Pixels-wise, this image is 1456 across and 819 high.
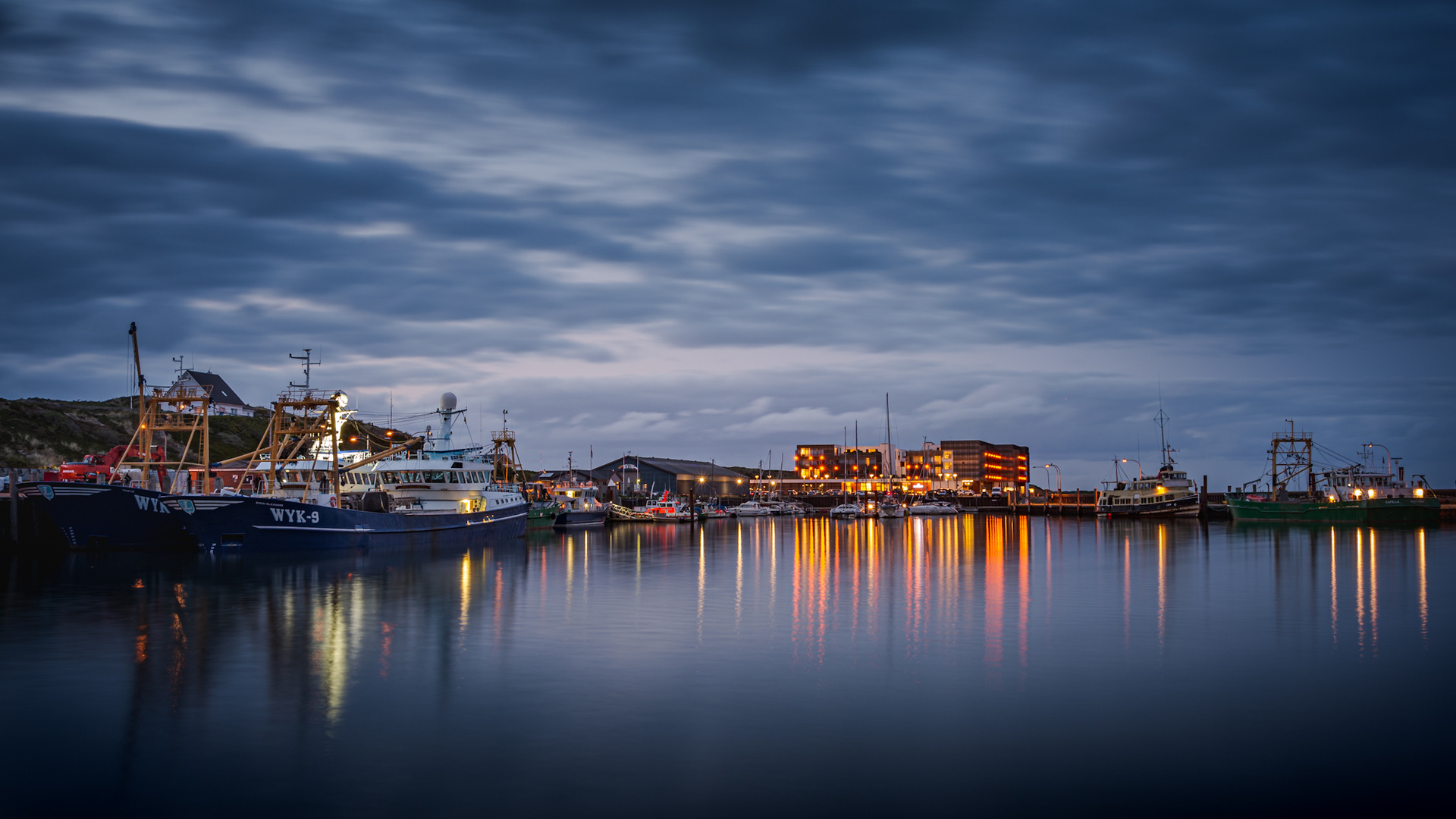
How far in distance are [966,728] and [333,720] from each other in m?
10.3

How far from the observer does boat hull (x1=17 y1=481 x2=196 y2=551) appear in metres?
49.5

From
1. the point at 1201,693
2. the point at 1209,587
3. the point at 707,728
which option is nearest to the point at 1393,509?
the point at 1209,587

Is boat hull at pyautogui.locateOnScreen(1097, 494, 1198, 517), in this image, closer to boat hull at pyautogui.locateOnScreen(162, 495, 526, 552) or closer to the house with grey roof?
boat hull at pyautogui.locateOnScreen(162, 495, 526, 552)

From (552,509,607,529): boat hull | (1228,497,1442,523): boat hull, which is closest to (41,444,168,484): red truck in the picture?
(552,509,607,529): boat hull

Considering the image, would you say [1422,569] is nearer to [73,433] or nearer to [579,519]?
Answer: [579,519]

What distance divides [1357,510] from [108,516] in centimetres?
10090

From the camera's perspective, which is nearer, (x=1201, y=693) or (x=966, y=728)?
(x=966, y=728)

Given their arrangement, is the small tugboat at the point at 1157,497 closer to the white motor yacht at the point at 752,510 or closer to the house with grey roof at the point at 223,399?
the white motor yacht at the point at 752,510

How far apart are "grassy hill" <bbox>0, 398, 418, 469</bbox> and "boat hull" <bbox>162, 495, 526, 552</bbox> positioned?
26487 mm

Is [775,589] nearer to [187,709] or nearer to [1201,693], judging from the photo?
[1201,693]

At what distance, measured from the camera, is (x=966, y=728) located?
16.5 m

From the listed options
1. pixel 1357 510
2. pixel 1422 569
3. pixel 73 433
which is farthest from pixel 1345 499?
pixel 73 433

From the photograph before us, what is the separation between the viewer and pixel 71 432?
→ 125312 millimetres

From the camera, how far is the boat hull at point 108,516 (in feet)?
162
